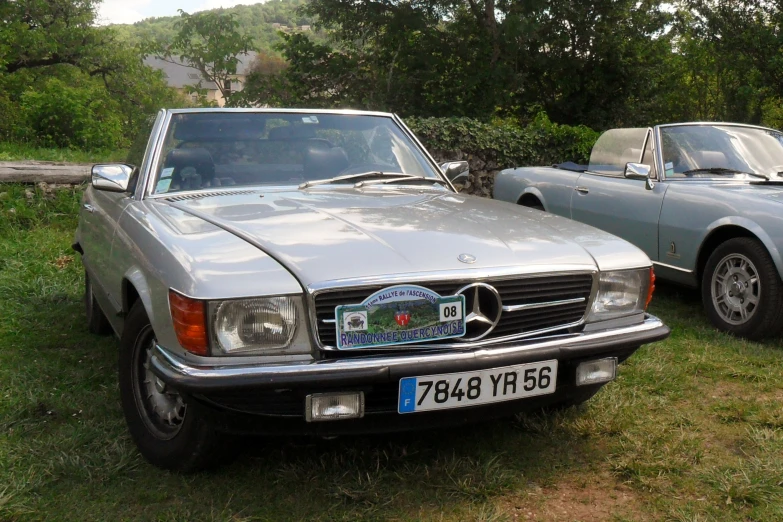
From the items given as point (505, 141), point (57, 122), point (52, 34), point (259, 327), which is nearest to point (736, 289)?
point (259, 327)

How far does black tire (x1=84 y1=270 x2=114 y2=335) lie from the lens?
14.8ft

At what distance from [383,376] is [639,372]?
2126 millimetres

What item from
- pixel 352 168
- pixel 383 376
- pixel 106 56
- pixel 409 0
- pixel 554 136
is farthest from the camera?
pixel 106 56

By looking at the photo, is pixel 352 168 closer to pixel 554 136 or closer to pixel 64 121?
pixel 554 136

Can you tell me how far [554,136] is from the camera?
1188 centimetres

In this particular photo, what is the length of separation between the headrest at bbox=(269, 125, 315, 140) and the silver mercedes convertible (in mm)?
430

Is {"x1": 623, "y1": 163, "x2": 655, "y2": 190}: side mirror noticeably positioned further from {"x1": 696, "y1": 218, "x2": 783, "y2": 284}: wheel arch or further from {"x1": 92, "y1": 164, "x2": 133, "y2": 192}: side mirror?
{"x1": 92, "y1": 164, "x2": 133, "y2": 192}: side mirror

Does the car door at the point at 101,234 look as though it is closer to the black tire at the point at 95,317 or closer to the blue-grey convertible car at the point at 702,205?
the black tire at the point at 95,317

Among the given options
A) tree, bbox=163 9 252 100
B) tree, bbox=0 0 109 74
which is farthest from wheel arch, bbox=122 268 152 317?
tree, bbox=0 0 109 74

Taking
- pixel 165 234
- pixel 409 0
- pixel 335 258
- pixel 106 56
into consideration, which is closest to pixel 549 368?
pixel 335 258

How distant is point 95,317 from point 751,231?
13.6ft

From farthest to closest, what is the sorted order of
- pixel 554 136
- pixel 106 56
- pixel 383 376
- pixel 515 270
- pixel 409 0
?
pixel 106 56
pixel 409 0
pixel 554 136
pixel 515 270
pixel 383 376

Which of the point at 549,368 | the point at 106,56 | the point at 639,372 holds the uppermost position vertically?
the point at 106,56

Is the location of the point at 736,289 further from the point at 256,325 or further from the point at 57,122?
the point at 57,122
